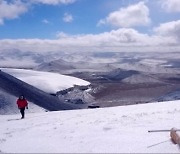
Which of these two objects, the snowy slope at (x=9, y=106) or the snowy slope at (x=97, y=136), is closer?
Result: the snowy slope at (x=97, y=136)

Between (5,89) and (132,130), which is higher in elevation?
(5,89)

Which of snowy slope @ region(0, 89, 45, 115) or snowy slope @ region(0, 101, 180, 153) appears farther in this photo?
snowy slope @ region(0, 89, 45, 115)

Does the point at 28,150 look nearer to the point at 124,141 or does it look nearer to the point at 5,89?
the point at 124,141

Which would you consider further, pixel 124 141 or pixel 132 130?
pixel 132 130

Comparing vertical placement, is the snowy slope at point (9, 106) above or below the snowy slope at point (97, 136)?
above

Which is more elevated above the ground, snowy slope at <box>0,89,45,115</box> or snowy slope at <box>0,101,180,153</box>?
snowy slope at <box>0,89,45,115</box>

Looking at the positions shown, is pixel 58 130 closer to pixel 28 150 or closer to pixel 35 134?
pixel 35 134

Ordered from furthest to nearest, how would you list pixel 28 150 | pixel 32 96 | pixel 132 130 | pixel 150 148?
1. pixel 32 96
2. pixel 132 130
3. pixel 28 150
4. pixel 150 148

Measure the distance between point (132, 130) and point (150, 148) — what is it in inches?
82.2

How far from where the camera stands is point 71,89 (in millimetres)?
48469

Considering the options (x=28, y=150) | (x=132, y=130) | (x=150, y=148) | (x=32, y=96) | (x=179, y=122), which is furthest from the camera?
(x=32, y=96)

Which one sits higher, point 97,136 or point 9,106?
point 9,106

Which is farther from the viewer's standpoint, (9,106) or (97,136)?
(9,106)

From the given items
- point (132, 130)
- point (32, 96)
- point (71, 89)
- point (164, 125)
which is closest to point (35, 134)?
point (132, 130)
